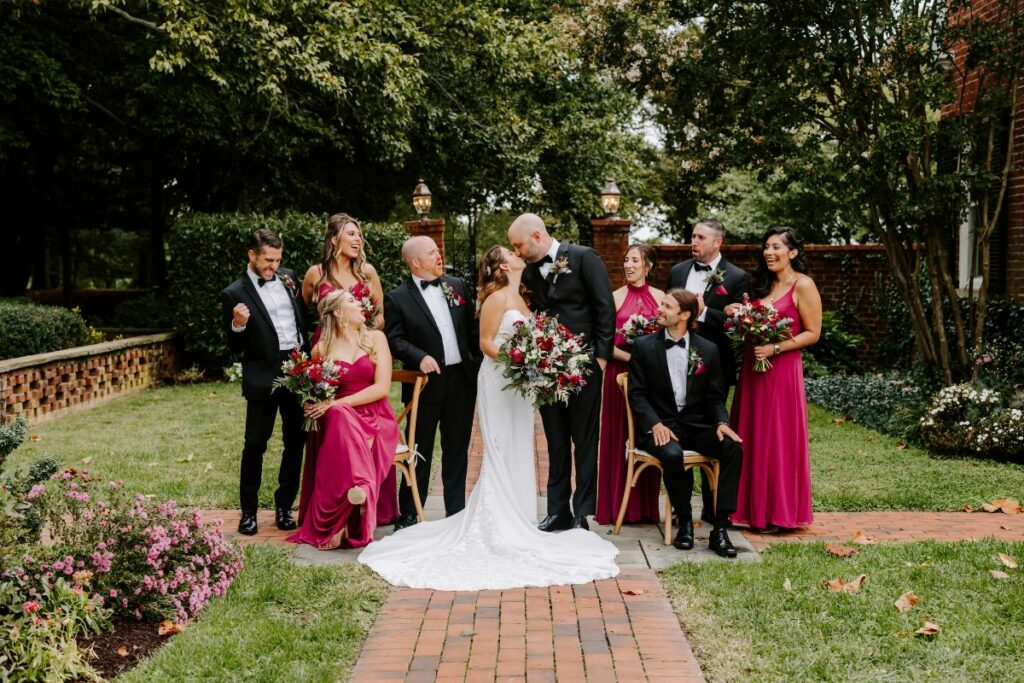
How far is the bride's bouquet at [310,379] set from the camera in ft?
19.7

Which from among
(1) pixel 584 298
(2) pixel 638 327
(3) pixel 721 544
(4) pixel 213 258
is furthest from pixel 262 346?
(4) pixel 213 258

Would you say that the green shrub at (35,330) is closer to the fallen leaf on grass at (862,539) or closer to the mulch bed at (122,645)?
the mulch bed at (122,645)

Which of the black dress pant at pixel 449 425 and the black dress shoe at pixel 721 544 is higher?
the black dress pant at pixel 449 425

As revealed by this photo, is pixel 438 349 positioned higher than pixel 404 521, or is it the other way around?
Result: pixel 438 349

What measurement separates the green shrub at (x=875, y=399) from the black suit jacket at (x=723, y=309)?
4010 mm

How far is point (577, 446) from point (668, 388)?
28.7 inches

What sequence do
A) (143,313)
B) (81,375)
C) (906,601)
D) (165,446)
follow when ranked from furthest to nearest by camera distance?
(143,313) < (81,375) < (165,446) < (906,601)

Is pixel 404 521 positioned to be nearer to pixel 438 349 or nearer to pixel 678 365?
pixel 438 349

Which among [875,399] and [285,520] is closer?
[285,520]

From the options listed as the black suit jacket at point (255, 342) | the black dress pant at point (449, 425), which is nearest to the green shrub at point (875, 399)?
the black dress pant at point (449, 425)

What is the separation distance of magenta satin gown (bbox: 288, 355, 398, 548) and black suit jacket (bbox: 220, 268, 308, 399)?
1.61ft

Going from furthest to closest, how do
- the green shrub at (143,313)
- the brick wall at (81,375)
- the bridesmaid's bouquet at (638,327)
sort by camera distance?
1. the green shrub at (143,313)
2. the brick wall at (81,375)
3. the bridesmaid's bouquet at (638,327)

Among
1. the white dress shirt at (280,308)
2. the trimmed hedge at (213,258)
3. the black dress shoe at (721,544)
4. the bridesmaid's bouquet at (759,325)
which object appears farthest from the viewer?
the trimmed hedge at (213,258)

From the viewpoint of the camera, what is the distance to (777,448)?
635 cm
